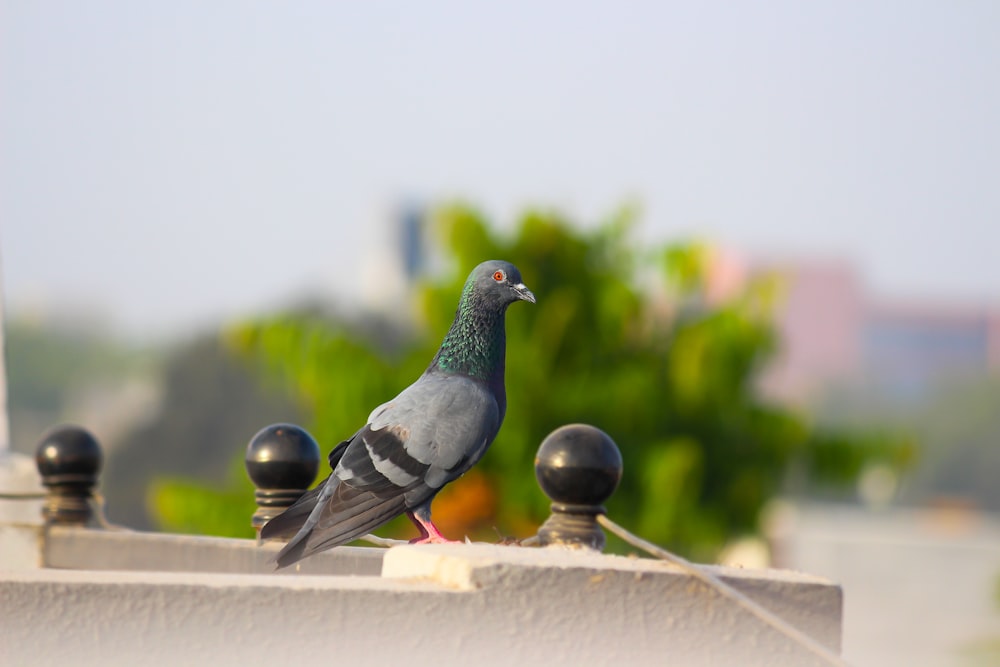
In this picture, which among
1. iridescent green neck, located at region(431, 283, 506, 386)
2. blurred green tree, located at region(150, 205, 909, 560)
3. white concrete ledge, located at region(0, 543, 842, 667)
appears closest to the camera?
white concrete ledge, located at region(0, 543, 842, 667)

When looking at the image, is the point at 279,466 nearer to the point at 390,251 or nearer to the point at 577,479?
the point at 577,479

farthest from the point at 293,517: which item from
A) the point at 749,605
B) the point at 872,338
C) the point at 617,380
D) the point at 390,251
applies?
the point at 872,338

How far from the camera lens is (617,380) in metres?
16.8

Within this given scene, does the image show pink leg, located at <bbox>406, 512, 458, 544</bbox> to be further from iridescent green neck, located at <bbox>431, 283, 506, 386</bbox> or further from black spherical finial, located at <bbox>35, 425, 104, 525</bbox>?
black spherical finial, located at <bbox>35, 425, 104, 525</bbox>

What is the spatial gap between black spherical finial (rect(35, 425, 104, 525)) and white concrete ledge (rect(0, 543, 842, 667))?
9.26ft

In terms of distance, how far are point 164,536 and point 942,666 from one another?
32726mm

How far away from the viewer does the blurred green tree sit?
1614cm

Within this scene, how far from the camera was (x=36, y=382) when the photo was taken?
98125 mm

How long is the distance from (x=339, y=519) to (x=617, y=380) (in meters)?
13.2

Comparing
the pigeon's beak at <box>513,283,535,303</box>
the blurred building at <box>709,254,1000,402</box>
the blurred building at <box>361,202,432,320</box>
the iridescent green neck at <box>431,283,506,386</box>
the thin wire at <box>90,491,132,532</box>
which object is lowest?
the blurred building at <box>709,254,1000,402</box>

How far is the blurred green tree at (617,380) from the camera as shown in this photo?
16141 mm

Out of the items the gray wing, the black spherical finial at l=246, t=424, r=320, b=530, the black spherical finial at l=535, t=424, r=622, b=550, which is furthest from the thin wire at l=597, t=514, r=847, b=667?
the black spherical finial at l=246, t=424, r=320, b=530

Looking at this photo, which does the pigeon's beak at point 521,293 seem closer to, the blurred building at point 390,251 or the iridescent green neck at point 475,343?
the iridescent green neck at point 475,343

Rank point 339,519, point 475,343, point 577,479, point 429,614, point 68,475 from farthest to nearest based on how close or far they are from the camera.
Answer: point 68,475, point 475,343, point 577,479, point 339,519, point 429,614
